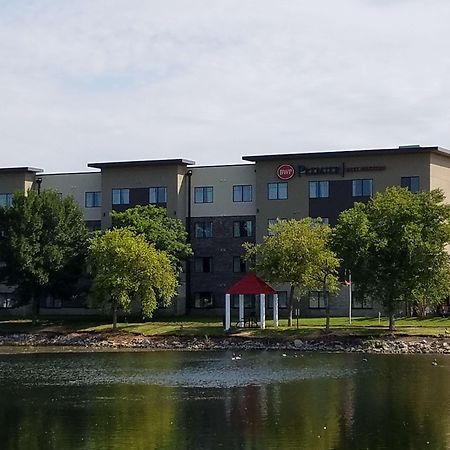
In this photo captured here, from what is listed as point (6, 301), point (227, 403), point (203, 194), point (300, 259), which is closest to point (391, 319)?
point (300, 259)

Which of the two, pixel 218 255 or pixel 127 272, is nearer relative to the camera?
pixel 127 272

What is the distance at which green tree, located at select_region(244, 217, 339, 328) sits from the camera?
72.9 metres

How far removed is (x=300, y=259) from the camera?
241ft

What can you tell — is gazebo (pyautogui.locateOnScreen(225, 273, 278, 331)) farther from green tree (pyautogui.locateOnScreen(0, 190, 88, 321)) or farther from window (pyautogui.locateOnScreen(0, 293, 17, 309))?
window (pyautogui.locateOnScreen(0, 293, 17, 309))

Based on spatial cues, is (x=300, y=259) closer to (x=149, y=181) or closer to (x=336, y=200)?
(x=336, y=200)

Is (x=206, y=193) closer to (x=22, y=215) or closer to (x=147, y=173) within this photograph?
(x=147, y=173)

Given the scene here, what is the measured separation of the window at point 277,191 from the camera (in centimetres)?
8688

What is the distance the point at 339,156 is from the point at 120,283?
21812mm

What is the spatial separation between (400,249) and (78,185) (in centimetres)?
3742

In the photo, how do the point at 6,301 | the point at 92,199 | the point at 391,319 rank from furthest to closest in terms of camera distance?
the point at 92,199, the point at 6,301, the point at 391,319

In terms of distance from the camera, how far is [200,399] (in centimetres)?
4262

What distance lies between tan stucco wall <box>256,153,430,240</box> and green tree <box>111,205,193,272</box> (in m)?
6.93

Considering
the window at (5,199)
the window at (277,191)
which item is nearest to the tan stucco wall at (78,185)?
the window at (5,199)

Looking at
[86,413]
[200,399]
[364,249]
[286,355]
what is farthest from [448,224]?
[86,413]
